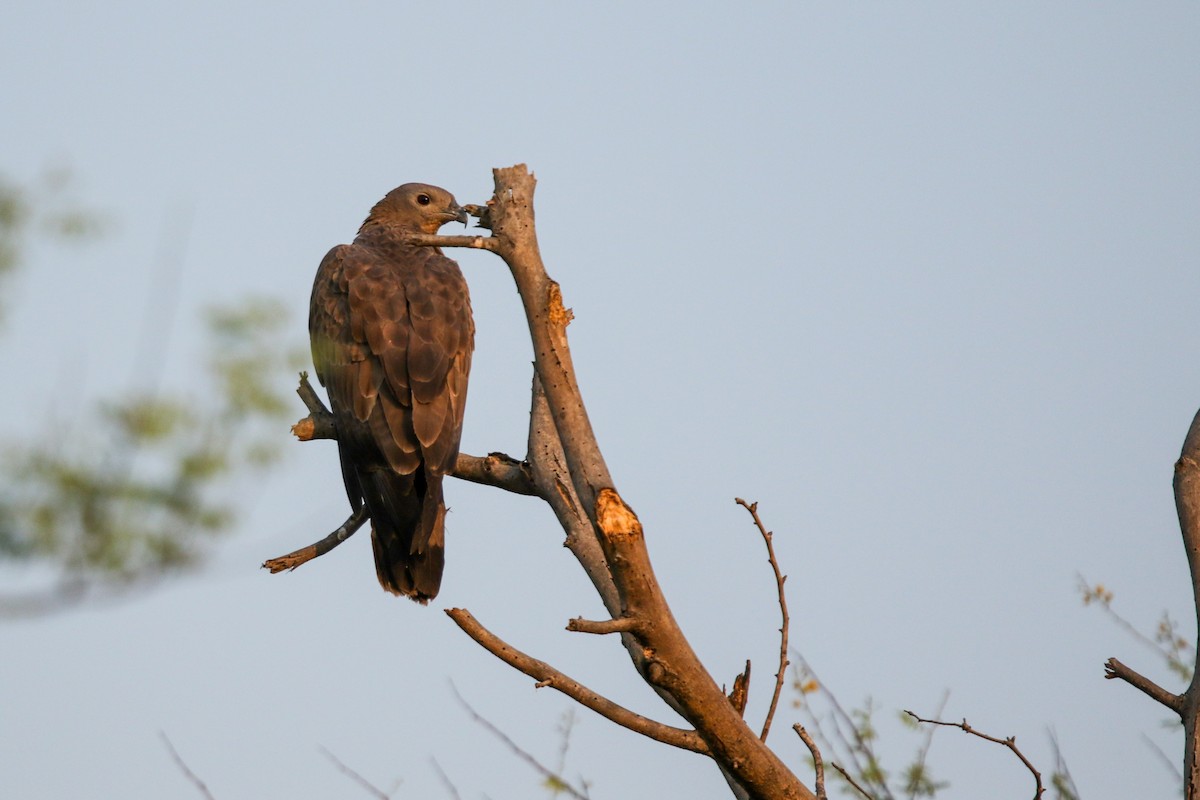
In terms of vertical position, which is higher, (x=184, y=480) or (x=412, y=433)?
(x=412, y=433)

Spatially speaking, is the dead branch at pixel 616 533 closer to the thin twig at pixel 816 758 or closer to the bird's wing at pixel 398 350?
the thin twig at pixel 816 758

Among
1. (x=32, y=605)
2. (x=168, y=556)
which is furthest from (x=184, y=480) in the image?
(x=32, y=605)

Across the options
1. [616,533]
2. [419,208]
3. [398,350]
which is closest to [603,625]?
[616,533]

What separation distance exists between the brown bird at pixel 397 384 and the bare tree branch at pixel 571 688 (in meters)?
2.21

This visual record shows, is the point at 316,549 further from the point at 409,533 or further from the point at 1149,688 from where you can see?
the point at 1149,688

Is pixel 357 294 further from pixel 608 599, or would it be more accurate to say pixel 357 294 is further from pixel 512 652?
pixel 512 652

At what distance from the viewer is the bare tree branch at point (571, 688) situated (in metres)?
3.56

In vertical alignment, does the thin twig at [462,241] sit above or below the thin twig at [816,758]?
above

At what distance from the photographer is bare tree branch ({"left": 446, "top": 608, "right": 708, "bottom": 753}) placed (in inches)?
140

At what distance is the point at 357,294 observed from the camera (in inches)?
260

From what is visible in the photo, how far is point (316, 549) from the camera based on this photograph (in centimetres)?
530

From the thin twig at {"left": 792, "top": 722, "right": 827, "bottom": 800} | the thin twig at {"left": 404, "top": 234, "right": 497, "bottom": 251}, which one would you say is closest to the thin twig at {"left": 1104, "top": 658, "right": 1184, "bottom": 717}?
the thin twig at {"left": 792, "top": 722, "right": 827, "bottom": 800}

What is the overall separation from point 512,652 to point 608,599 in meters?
1.10

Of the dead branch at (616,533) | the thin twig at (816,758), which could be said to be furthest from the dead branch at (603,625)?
the thin twig at (816,758)
